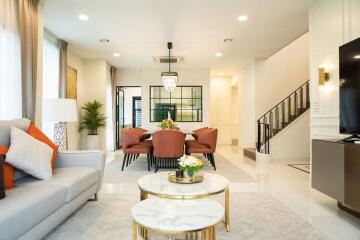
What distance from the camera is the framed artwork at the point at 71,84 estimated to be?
20.6 feet

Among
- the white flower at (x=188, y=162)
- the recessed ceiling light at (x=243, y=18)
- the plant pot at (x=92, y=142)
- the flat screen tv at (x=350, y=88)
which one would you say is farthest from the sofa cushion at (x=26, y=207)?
the plant pot at (x=92, y=142)

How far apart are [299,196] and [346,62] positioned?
1.82 m

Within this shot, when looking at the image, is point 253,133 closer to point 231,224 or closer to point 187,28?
point 187,28

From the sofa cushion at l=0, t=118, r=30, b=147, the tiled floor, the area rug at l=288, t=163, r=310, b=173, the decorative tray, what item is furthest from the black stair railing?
the sofa cushion at l=0, t=118, r=30, b=147

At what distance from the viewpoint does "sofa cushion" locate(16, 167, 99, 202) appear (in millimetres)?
2229

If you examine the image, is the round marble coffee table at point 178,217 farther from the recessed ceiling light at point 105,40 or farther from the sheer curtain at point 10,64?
the recessed ceiling light at point 105,40

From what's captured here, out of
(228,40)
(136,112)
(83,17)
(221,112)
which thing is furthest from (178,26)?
(136,112)

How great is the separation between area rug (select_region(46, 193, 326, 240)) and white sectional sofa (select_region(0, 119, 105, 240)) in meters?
0.17

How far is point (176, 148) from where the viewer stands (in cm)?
470

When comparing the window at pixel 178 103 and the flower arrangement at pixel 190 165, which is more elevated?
the window at pixel 178 103

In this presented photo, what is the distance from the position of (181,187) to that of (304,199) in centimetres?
198

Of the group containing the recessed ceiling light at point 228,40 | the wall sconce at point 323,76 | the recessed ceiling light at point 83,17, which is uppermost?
the recessed ceiling light at point 83,17

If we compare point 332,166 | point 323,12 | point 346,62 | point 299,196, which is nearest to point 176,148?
point 299,196

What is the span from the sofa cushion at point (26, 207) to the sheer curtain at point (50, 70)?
145 inches
